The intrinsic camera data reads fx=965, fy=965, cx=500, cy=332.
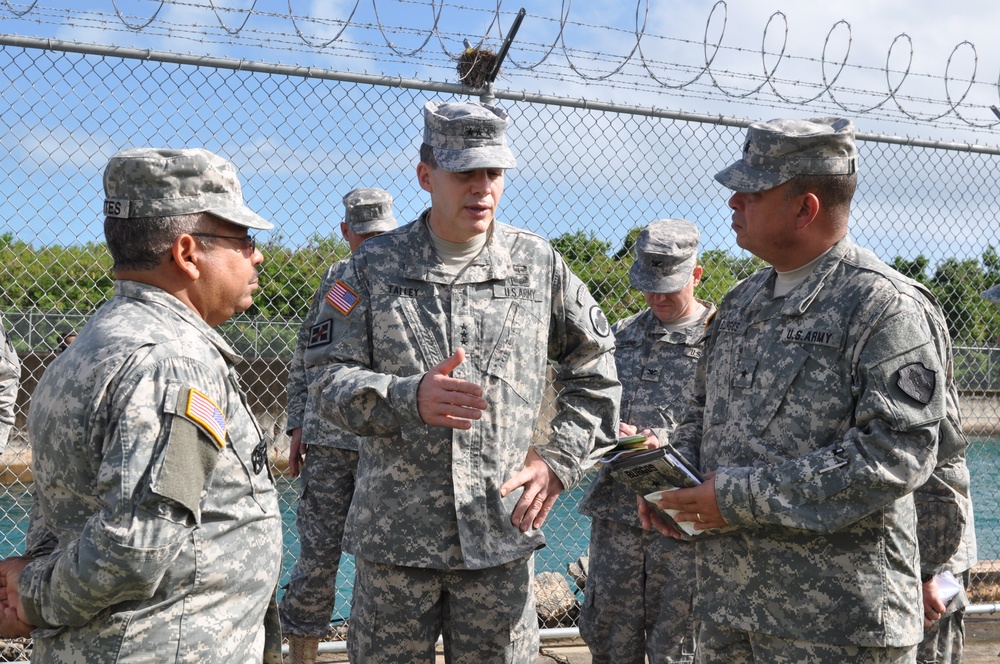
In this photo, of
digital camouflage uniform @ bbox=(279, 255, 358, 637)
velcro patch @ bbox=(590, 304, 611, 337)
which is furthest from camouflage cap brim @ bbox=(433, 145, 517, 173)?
digital camouflage uniform @ bbox=(279, 255, 358, 637)

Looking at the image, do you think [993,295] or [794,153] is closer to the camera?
[794,153]

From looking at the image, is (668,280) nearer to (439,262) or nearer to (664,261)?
(664,261)

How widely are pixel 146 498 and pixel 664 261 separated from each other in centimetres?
284

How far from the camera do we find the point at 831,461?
2.32 meters

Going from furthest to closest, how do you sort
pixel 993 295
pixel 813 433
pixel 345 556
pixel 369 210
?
pixel 345 556, pixel 369 210, pixel 993 295, pixel 813 433

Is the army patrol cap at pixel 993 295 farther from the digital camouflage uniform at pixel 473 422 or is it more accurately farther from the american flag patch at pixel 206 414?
the american flag patch at pixel 206 414

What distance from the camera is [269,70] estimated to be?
427 centimetres

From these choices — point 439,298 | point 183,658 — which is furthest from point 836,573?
point 183,658

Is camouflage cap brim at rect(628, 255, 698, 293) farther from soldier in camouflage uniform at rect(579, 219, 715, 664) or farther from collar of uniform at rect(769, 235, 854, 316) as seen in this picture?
collar of uniform at rect(769, 235, 854, 316)

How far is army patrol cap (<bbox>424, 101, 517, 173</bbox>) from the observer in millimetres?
2900

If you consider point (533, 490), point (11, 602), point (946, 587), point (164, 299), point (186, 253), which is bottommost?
point (946, 587)

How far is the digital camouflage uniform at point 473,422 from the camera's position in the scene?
282 cm

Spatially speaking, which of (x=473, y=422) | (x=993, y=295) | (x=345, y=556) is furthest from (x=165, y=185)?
(x=345, y=556)

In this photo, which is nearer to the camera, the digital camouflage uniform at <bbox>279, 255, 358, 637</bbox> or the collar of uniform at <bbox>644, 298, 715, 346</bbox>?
the collar of uniform at <bbox>644, 298, 715, 346</bbox>
